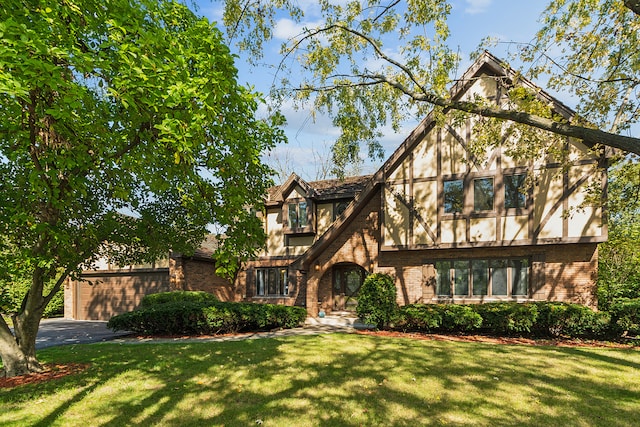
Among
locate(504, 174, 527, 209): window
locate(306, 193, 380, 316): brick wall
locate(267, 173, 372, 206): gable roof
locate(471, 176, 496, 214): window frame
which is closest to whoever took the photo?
locate(504, 174, 527, 209): window

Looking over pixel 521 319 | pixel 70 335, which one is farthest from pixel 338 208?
pixel 70 335

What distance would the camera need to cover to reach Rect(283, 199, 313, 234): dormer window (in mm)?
19375

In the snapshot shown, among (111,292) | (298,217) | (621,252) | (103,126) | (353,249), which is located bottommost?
(111,292)

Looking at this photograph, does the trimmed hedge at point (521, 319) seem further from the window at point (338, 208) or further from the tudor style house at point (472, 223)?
the window at point (338, 208)

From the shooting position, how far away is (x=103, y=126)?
6.12 metres

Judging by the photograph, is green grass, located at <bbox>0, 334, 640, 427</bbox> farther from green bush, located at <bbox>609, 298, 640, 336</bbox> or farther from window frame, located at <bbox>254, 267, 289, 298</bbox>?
window frame, located at <bbox>254, 267, 289, 298</bbox>

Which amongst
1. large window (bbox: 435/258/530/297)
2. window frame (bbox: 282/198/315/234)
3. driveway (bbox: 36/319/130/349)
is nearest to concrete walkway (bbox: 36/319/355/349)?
driveway (bbox: 36/319/130/349)

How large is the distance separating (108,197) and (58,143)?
3149 millimetres

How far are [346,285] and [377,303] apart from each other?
18.1 feet

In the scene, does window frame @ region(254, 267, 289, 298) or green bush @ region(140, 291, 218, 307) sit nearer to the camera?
green bush @ region(140, 291, 218, 307)

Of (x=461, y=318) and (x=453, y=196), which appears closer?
(x=461, y=318)

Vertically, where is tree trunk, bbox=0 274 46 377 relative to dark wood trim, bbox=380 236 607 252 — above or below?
below

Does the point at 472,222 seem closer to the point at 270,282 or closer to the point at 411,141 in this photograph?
the point at 411,141

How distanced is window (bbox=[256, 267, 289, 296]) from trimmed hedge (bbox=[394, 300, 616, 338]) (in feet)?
28.3
